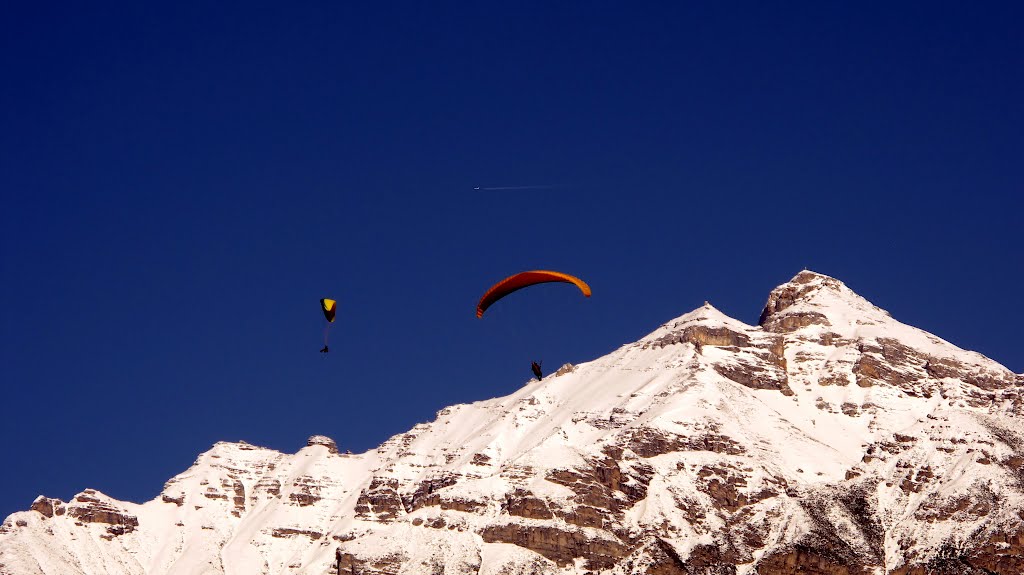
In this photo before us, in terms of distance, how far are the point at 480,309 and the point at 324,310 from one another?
1268 centimetres

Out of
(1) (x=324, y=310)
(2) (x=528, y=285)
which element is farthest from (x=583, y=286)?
(1) (x=324, y=310)

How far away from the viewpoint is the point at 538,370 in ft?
573

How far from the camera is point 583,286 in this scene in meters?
162

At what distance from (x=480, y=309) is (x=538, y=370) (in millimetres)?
7219

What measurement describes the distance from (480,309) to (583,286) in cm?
1384

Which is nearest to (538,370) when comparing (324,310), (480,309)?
(480,309)

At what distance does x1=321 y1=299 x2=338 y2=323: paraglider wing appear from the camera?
17038 centimetres

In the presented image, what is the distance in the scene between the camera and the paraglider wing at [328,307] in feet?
559

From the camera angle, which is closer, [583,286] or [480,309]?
[583,286]

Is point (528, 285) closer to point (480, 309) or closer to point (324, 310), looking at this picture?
point (480, 309)

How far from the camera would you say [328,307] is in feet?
565

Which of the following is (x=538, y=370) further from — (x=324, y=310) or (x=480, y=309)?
(x=324, y=310)

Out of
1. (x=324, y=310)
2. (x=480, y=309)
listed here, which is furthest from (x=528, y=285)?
(x=324, y=310)

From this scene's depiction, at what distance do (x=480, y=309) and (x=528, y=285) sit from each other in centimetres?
502
